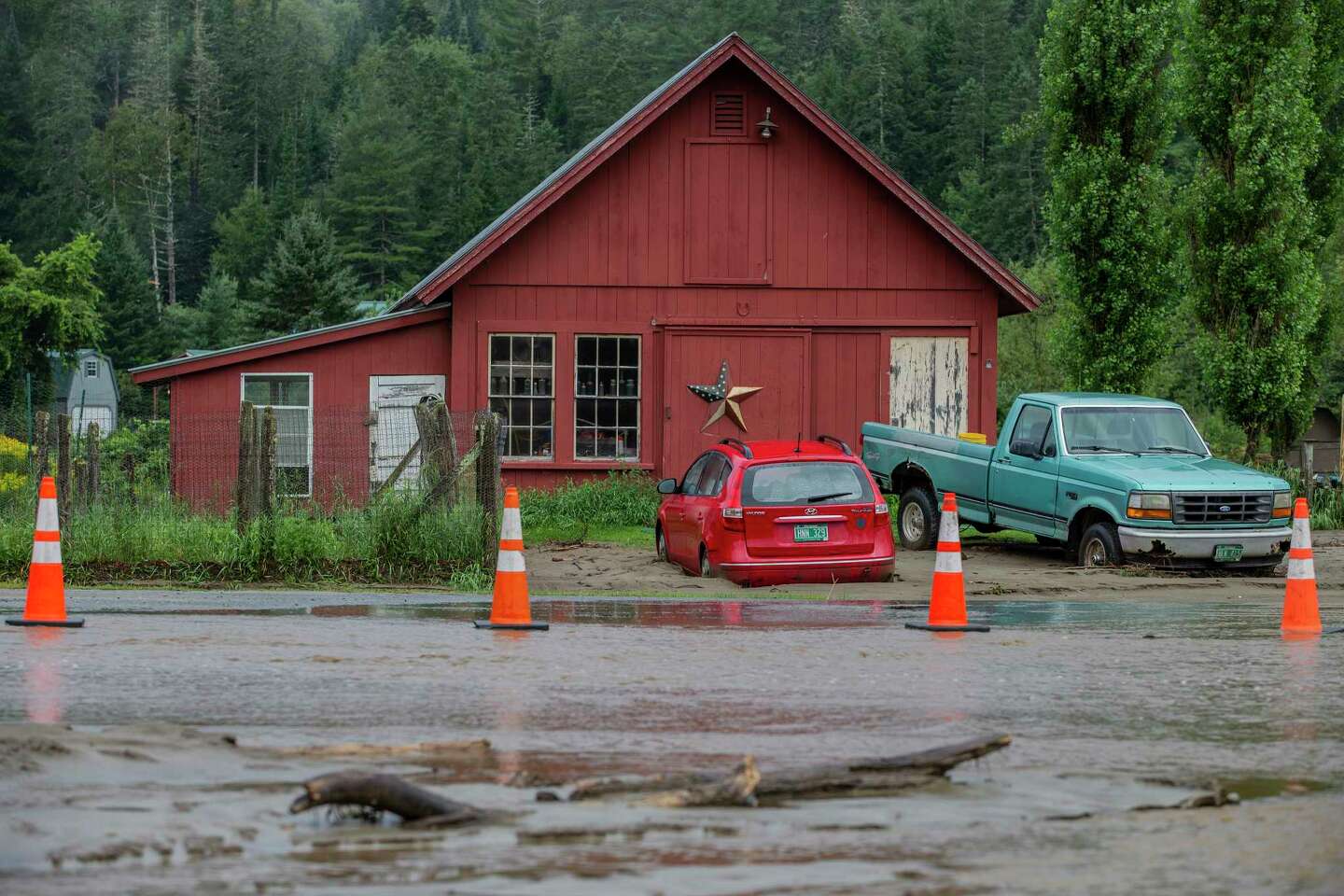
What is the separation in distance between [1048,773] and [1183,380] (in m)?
57.3

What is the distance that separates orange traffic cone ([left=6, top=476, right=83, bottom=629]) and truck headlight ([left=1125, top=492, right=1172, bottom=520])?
1041 cm

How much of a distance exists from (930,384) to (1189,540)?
8980 mm

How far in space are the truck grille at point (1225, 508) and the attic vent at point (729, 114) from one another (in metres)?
10.5

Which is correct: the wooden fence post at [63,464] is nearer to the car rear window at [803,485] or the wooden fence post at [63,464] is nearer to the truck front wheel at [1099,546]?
the car rear window at [803,485]

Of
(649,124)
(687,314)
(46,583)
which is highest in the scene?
(649,124)

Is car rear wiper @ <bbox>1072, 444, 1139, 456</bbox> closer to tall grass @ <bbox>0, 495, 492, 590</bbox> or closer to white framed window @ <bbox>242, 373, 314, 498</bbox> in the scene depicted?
tall grass @ <bbox>0, 495, 492, 590</bbox>

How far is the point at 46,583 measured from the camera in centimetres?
1196

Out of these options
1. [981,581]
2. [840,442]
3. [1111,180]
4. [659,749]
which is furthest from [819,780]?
[1111,180]

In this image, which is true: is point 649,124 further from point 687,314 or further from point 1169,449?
point 1169,449

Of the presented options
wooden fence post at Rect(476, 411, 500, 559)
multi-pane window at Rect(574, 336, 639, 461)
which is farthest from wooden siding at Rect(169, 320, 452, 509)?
wooden fence post at Rect(476, 411, 500, 559)

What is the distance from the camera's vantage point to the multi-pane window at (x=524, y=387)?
86.5ft

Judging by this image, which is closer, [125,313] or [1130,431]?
[1130,431]

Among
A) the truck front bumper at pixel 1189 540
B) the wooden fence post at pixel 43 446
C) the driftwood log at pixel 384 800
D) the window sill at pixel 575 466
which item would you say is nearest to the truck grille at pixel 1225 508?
the truck front bumper at pixel 1189 540

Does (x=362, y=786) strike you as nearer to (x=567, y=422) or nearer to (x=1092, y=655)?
(x=1092, y=655)
